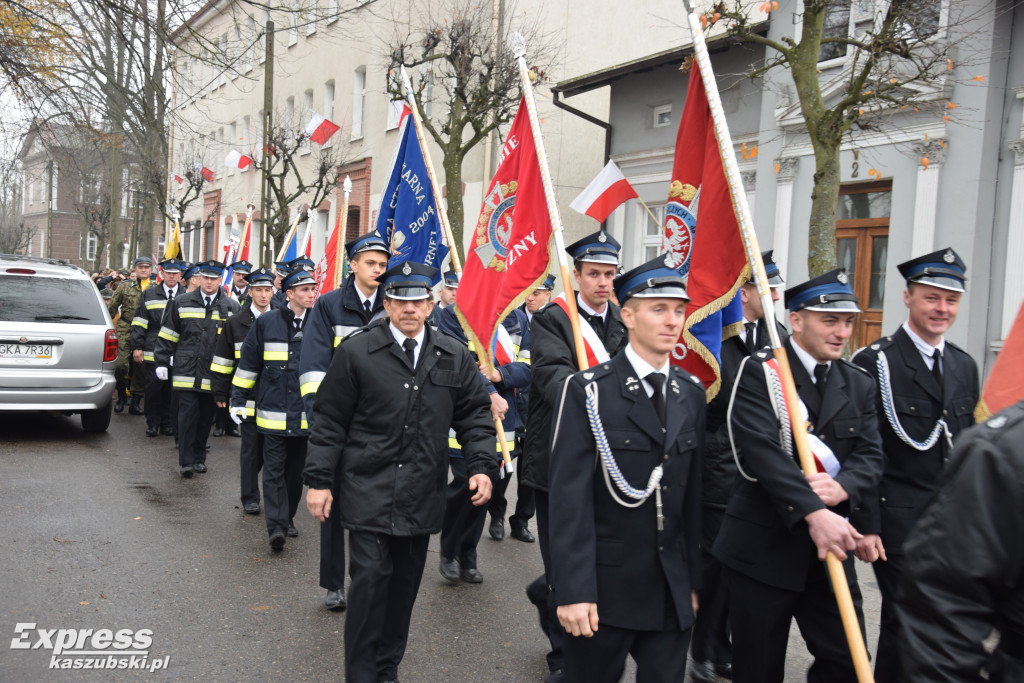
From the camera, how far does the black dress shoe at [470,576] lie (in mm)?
6281

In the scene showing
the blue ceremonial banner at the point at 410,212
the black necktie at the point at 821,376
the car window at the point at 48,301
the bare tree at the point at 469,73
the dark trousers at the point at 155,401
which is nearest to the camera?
the black necktie at the point at 821,376

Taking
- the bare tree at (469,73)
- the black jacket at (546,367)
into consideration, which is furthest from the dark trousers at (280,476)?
the bare tree at (469,73)

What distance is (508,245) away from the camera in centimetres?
583

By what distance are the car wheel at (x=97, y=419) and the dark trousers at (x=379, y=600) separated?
804 cm

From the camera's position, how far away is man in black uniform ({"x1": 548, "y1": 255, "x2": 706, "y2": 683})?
3.13 meters

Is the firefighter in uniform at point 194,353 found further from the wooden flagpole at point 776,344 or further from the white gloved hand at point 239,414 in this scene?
the wooden flagpole at point 776,344

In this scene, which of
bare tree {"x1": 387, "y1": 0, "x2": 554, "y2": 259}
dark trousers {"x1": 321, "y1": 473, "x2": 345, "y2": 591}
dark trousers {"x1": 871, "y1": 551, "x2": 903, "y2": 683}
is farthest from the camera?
bare tree {"x1": 387, "y1": 0, "x2": 554, "y2": 259}

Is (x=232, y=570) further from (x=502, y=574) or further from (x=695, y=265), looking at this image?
(x=695, y=265)

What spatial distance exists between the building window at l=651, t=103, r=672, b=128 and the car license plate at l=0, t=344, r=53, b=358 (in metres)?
12.9

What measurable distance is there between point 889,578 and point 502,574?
3.09 meters

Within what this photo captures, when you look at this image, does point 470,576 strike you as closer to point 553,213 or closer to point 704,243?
point 553,213

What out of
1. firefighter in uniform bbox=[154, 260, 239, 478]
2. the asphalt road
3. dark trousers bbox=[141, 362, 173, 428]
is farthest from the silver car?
the asphalt road

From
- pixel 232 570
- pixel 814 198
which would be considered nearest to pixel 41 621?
pixel 232 570

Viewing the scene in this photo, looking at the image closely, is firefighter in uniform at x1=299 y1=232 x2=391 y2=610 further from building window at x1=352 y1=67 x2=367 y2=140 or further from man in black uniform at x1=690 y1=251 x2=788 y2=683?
building window at x1=352 y1=67 x2=367 y2=140
